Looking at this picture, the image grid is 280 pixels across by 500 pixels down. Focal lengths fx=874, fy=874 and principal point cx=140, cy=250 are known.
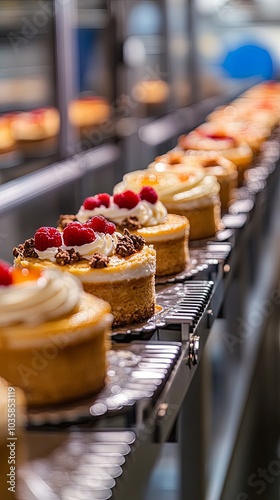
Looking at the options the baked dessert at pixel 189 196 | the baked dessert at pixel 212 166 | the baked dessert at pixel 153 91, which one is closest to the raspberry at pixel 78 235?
the baked dessert at pixel 189 196

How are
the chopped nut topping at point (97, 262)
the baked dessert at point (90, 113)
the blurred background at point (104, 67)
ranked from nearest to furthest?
the chopped nut topping at point (97, 262), the blurred background at point (104, 67), the baked dessert at point (90, 113)

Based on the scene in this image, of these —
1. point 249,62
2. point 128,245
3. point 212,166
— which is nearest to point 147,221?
point 128,245

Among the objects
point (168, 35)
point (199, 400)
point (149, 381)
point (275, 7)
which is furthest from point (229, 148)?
point (275, 7)

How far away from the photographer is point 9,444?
102cm

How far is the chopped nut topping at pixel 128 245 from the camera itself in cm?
173

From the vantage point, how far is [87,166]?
5328mm

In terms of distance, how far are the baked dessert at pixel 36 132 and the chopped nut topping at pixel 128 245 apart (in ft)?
11.6

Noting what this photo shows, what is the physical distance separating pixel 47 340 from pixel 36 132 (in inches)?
174

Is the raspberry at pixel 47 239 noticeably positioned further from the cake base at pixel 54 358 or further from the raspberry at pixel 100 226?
the cake base at pixel 54 358

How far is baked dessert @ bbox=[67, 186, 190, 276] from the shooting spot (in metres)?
2.03

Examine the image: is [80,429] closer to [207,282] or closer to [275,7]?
[207,282]

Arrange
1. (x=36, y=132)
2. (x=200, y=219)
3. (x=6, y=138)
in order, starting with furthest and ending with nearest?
1. (x=36, y=132)
2. (x=6, y=138)
3. (x=200, y=219)

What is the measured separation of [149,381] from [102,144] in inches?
193

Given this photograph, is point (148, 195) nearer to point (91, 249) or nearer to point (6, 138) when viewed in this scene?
point (91, 249)
